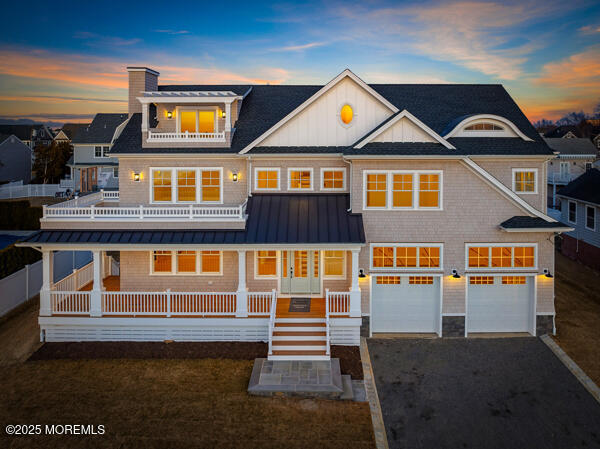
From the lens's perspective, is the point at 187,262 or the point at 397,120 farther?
the point at 187,262

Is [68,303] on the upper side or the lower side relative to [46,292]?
lower

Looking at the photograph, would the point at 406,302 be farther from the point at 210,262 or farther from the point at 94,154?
the point at 94,154

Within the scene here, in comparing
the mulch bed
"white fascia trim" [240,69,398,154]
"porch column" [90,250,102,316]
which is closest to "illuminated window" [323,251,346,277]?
the mulch bed

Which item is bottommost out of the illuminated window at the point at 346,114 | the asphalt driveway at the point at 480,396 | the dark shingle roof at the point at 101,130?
the asphalt driveway at the point at 480,396

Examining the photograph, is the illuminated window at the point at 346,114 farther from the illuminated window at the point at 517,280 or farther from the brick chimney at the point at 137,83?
the brick chimney at the point at 137,83

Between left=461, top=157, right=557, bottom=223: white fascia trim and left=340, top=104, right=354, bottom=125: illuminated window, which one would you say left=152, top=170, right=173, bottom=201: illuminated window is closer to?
left=340, top=104, right=354, bottom=125: illuminated window

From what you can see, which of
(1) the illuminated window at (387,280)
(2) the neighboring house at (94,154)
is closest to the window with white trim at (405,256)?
(1) the illuminated window at (387,280)

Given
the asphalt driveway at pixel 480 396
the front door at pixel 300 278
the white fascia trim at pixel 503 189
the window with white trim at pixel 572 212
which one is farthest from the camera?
the window with white trim at pixel 572 212

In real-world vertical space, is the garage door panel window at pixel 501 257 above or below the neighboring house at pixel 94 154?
below

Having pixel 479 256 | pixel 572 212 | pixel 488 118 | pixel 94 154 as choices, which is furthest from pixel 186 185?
pixel 94 154
